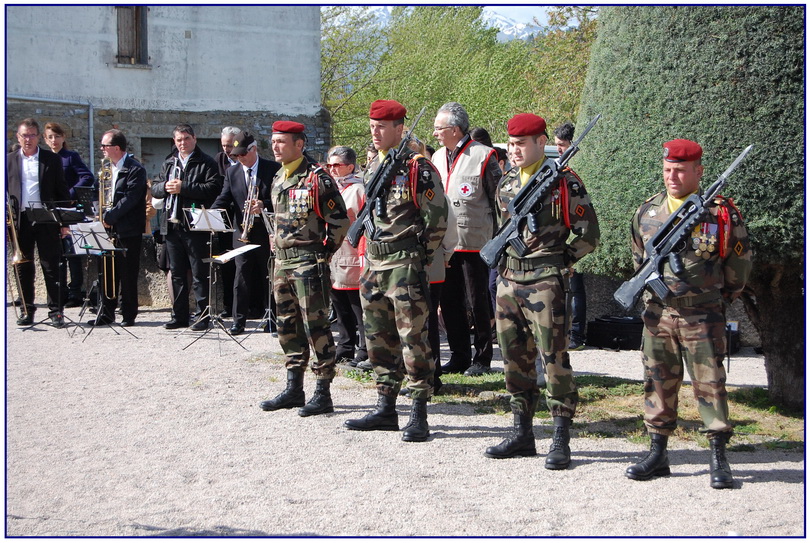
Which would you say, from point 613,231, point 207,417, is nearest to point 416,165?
point 613,231

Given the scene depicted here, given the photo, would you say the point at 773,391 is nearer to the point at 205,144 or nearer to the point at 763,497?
the point at 763,497

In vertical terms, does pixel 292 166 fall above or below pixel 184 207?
above

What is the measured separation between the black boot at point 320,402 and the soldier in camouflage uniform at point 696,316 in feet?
8.33

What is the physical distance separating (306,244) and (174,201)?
15.4ft

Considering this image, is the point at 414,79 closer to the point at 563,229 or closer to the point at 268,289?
the point at 268,289

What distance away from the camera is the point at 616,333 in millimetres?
10695

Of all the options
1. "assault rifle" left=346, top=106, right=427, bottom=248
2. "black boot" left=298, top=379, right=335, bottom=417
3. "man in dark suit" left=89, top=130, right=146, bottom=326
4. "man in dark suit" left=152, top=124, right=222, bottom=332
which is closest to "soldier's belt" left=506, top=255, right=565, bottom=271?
"assault rifle" left=346, top=106, right=427, bottom=248

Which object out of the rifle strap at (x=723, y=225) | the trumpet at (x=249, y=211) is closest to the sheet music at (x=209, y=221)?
the trumpet at (x=249, y=211)

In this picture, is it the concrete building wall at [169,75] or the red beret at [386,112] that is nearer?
the red beret at [386,112]

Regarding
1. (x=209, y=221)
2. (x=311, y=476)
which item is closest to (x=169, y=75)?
(x=209, y=221)

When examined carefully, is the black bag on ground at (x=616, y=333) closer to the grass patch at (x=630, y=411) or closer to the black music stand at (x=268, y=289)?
the grass patch at (x=630, y=411)

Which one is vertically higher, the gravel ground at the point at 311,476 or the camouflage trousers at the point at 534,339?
the camouflage trousers at the point at 534,339

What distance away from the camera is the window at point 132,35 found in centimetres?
2588

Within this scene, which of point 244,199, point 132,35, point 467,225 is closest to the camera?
point 467,225
